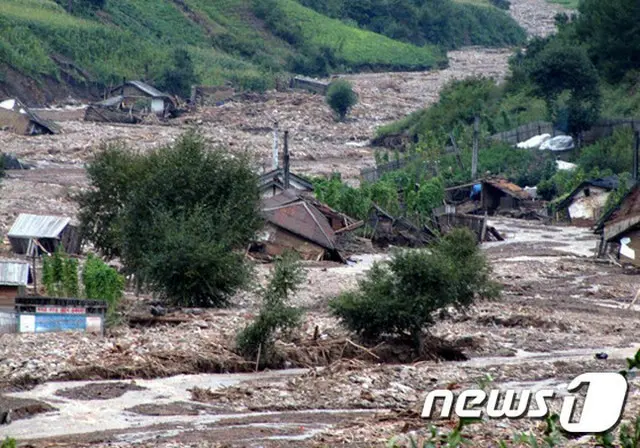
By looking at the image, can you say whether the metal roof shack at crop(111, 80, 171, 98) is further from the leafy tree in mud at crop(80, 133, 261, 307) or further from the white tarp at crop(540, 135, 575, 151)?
the leafy tree in mud at crop(80, 133, 261, 307)

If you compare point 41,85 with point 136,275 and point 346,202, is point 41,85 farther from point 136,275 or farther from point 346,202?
point 136,275

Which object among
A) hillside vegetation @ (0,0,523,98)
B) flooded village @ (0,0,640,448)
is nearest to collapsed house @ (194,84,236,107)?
hillside vegetation @ (0,0,523,98)

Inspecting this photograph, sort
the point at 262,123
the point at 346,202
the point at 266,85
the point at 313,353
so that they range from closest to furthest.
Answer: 1. the point at 313,353
2. the point at 346,202
3. the point at 262,123
4. the point at 266,85

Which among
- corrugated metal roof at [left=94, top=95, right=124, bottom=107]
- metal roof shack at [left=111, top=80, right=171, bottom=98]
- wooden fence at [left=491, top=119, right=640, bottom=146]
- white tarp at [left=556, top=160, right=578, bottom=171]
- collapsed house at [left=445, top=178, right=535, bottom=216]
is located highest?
wooden fence at [left=491, top=119, right=640, bottom=146]

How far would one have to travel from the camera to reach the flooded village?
765 inches

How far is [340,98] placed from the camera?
256ft

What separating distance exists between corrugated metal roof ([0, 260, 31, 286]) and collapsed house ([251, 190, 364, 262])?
35.3 ft

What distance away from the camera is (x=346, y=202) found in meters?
42.8

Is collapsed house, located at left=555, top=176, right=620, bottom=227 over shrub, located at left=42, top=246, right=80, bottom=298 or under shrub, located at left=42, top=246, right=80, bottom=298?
under

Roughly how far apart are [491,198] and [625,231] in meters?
14.4

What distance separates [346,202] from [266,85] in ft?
145

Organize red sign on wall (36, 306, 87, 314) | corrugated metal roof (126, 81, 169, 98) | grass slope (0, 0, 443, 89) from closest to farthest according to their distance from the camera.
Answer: red sign on wall (36, 306, 87, 314)
corrugated metal roof (126, 81, 169, 98)
grass slope (0, 0, 443, 89)

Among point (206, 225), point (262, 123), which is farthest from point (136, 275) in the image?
point (262, 123)

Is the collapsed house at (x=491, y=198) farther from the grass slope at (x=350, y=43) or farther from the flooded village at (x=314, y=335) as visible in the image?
the grass slope at (x=350, y=43)
